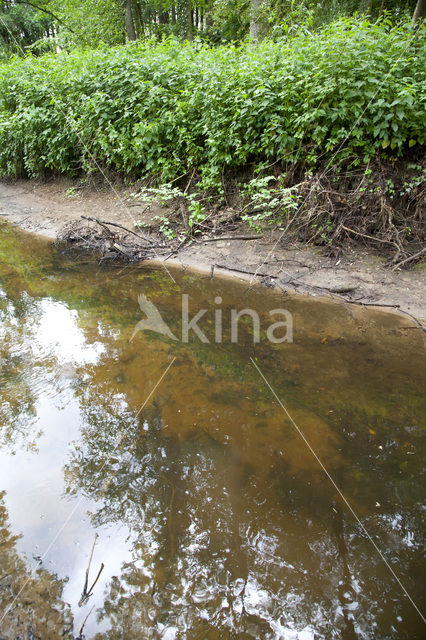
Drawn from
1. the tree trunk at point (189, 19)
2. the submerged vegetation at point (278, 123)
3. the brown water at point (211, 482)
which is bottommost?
the brown water at point (211, 482)

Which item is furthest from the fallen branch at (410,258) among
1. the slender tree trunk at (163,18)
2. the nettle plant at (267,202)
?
the slender tree trunk at (163,18)

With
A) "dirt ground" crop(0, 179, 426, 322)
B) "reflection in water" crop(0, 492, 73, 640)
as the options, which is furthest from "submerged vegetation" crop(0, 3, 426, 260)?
"reflection in water" crop(0, 492, 73, 640)

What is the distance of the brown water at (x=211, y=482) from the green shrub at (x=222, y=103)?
2.88 meters

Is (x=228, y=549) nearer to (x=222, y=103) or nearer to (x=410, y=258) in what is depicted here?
(x=410, y=258)

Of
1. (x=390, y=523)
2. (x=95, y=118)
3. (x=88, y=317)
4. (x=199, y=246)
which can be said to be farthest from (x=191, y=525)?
A: (x=95, y=118)

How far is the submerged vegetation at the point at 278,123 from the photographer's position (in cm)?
480

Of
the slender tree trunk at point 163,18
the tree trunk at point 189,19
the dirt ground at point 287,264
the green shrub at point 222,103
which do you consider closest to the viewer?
the dirt ground at point 287,264

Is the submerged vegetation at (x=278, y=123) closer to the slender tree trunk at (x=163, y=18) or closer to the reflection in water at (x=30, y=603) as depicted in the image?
the reflection in water at (x=30, y=603)

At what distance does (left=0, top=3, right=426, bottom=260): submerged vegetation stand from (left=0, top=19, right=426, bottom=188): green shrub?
24 mm

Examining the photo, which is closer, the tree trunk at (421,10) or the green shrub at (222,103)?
the green shrub at (222,103)

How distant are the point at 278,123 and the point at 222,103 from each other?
44.1 inches

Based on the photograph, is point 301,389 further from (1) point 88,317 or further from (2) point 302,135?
(2) point 302,135

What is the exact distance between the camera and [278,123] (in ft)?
17.8

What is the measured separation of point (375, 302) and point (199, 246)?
118 inches
